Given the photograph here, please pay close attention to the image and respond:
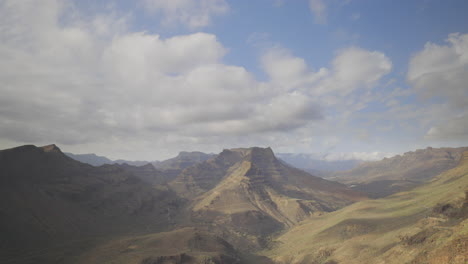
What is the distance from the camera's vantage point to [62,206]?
11662cm

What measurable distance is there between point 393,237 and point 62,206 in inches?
5501

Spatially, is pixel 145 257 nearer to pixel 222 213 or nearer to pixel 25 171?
pixel 222 213

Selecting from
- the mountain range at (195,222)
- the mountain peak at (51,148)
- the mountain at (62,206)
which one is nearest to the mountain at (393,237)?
the mountain range at (195,222)

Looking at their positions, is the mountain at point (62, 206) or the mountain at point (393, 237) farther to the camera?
the mountain at point (62, 206)

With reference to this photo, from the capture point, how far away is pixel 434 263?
32688 mm

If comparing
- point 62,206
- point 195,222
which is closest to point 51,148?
point 62,206

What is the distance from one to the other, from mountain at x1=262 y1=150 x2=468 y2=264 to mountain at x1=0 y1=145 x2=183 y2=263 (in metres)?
77.5

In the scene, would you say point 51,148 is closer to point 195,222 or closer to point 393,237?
point 195,222

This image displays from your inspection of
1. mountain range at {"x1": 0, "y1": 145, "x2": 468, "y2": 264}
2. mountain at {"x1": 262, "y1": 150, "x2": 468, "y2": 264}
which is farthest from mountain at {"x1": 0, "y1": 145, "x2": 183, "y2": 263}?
mountain at {"x1": 262, "y1": 150, "x2": 468, "y2": 264}

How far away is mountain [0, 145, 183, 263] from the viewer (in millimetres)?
86500

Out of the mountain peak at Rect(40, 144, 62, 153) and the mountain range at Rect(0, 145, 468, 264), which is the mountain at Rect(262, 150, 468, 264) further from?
the mountain peak at Rect(40, 144, 62, 153)

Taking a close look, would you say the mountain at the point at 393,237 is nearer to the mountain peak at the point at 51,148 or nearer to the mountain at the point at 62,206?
the mountain at the point at 62,206

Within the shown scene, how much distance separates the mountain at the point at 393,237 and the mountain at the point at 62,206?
77.5 metres

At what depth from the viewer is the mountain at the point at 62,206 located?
284ft
